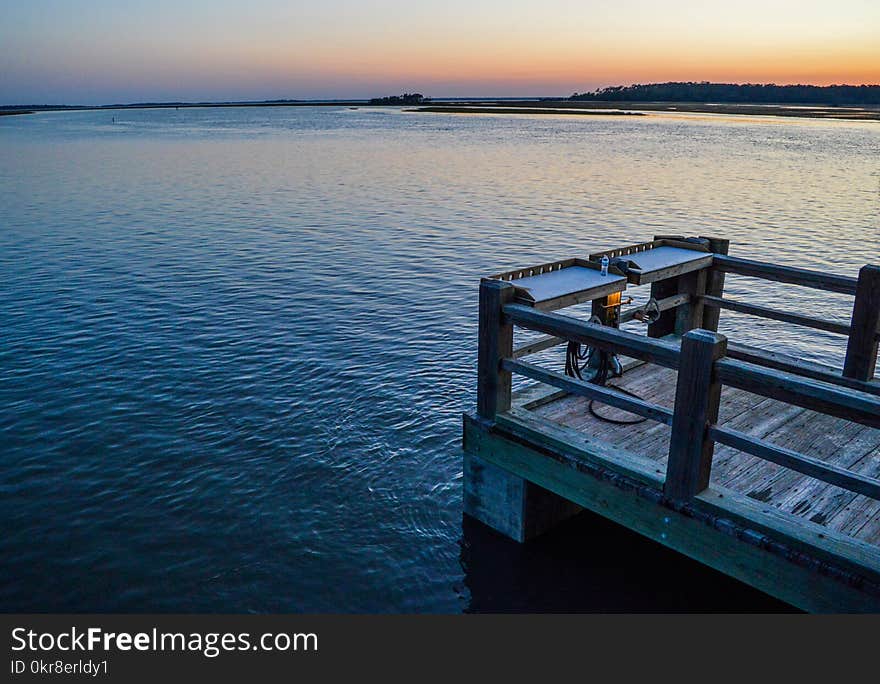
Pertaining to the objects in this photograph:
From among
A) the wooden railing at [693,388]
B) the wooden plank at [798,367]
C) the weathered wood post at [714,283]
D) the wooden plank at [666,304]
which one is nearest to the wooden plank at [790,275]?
the weathered wood post at [714,283]

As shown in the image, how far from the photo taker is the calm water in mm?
8070

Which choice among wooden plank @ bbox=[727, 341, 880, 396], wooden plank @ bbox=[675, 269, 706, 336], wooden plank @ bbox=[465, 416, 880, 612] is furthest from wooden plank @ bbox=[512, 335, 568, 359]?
wooden plank @ bbox=[675, 269, 706, 336]

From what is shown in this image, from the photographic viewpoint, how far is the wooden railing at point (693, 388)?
5.39 metres

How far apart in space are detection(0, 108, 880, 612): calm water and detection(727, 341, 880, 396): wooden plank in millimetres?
2423

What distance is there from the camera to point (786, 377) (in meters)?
5.62

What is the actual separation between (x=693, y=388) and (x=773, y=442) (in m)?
2.21

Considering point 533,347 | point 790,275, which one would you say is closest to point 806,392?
point 533,347

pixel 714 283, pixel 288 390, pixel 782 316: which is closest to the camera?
pixel 782 316

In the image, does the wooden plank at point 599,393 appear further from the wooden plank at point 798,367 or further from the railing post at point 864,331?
the railing post at point 864,331

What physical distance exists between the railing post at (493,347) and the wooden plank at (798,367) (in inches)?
119

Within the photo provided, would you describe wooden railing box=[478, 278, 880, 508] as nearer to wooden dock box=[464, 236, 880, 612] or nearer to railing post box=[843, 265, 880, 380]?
wooden dock box=[464, 236, 880, 612]

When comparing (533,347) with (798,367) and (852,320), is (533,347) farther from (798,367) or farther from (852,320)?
(852,320)

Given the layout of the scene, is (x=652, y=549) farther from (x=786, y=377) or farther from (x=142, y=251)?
(x=142, y=251)

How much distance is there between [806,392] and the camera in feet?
17.9
